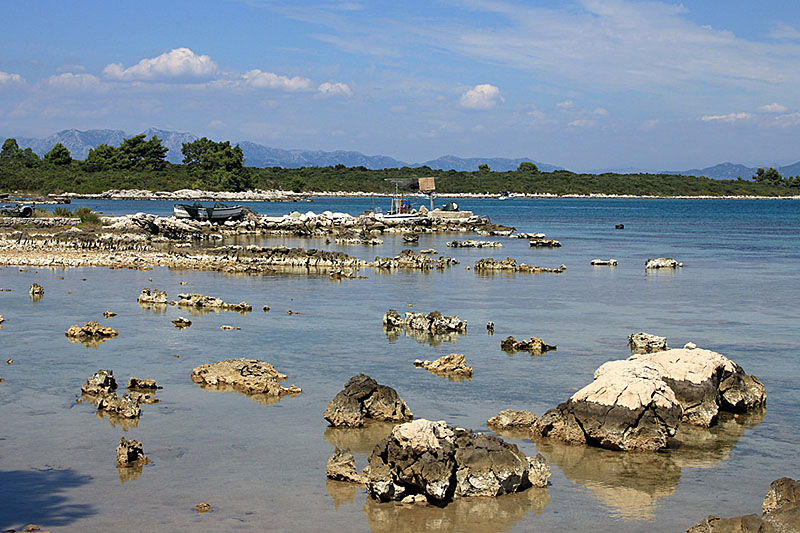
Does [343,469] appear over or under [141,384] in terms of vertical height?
under

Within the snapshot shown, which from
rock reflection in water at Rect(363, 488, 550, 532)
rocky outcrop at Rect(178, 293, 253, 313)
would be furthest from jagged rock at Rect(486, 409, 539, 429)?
rocky outcrop at Rect(178, 293, 253, 313)

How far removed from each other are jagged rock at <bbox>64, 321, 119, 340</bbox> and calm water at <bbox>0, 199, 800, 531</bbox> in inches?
15.9

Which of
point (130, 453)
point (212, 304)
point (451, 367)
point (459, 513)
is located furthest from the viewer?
point (212, 304)

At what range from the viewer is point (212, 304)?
22.9 m

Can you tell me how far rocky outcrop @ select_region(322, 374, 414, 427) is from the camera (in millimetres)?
12555

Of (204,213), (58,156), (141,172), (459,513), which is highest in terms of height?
(58,156)

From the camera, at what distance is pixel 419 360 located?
16906mm

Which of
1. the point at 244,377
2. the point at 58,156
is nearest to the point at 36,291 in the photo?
the point at 244,377

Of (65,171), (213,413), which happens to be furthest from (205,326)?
(65,171)

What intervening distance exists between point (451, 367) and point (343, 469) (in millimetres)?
5884

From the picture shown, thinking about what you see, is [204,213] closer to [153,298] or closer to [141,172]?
[153,298]

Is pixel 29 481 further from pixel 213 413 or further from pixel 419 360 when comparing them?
pixel 419 360

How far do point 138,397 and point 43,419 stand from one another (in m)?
1.46

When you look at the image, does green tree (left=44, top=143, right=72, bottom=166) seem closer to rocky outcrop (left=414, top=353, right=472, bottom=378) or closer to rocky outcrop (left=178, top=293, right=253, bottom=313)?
rocky outcrop (left=178, top=293, right=253, bottom=313)
